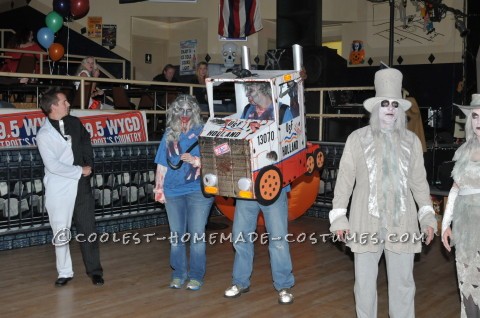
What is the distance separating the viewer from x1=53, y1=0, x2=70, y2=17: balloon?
11.4 m

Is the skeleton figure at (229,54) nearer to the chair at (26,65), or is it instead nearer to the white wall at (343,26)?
the white wall at (343,26)

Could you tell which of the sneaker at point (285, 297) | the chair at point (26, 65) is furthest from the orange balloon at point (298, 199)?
the chair at point (26, 65)

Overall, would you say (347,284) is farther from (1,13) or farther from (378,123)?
(1,13)

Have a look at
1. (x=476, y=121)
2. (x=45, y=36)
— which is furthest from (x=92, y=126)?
(x=476, y=121)

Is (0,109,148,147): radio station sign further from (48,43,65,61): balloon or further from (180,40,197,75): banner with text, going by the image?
(180,40,197,75): banner with text

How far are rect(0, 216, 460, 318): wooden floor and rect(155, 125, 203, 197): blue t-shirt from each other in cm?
85

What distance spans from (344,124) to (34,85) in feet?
19.4

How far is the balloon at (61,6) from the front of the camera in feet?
37.3

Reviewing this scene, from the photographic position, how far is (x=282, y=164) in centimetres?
464

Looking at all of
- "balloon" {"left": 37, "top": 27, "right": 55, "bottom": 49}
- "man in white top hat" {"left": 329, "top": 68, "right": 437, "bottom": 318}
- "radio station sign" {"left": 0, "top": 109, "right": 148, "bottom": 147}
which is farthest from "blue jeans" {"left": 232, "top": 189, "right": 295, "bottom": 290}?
"balloon" {"left": 37, "top": 27, "right": 55, "bottom": 49}

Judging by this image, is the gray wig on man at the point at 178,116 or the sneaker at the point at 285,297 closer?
the sneaker at the point at 285,297

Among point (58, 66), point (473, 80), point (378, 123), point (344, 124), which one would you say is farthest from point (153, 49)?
point (378, 123)

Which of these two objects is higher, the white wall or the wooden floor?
the white wall

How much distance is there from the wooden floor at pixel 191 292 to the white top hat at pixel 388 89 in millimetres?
1684
